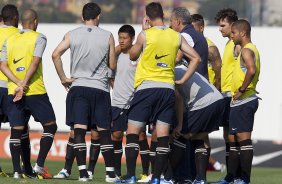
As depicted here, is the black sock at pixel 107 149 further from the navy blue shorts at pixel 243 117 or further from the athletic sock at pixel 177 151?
the navy blue shorts at pixel 243 117

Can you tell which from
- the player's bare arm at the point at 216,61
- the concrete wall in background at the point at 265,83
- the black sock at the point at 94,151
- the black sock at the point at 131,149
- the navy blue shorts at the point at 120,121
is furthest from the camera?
the concrete wall in background at the point at 265,83

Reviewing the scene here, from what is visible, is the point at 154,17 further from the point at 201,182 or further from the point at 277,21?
the point at 277,21

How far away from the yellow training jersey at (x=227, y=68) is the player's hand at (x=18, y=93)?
→ 310cm

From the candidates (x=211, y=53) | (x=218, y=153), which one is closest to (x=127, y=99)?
(x=211, y=53)

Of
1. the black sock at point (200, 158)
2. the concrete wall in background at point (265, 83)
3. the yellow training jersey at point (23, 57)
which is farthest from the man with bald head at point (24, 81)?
the concrete wall in background at point (265, 83)

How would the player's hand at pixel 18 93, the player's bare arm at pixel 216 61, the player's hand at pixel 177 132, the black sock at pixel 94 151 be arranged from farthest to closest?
the player's bare arm at pixel 216 61, the black sock at pixel 94 151, the player's hand at pixel 18 93, the player's hand at pixel 177 132

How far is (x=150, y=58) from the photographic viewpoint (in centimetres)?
1415

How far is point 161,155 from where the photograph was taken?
14.1 m

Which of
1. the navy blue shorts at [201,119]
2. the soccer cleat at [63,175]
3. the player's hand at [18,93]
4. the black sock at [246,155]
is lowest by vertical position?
the soccer cleat at [63,175]

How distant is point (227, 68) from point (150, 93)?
7.76 ft

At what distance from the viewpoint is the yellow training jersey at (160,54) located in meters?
14.1

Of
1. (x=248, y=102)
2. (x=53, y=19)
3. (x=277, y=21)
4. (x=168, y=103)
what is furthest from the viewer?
(x=53, y=19)

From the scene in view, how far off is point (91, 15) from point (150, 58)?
51.3 inches

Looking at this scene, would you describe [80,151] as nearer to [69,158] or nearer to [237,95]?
[69,158]
